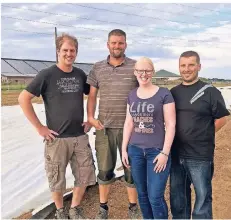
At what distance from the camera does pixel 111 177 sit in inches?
136

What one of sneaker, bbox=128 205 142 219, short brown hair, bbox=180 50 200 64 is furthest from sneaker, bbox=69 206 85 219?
short brown hair, bbox=180 50 200 64

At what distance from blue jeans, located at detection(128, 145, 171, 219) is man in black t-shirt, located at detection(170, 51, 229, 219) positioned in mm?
165

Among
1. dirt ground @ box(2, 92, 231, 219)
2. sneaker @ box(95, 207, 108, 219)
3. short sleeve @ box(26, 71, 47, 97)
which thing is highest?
short sleeve @ box(26, 71, 47, 97)

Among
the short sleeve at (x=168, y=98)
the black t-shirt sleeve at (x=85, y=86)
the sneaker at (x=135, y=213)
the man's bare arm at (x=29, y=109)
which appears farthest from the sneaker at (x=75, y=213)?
the short sleeve at (x=168, y=98)

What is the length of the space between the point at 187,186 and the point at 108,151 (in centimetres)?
84

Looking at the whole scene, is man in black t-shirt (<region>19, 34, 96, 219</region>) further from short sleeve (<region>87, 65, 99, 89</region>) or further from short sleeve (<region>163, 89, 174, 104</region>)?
short sleeve (<region>163, 89, 174, 104</region>)

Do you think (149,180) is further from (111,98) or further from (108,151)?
(111,98)

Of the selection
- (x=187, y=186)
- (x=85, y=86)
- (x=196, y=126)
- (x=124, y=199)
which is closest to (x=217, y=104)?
(x=196, y=126)

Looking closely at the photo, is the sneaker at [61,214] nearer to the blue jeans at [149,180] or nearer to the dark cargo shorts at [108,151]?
the dark cargo shorts at [108,151]

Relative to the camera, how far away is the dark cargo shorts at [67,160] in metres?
3.26

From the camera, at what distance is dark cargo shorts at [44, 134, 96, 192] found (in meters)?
3.26

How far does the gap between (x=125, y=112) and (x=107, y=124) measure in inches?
8.3

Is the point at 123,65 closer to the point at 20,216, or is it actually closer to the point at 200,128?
the point at 200,128

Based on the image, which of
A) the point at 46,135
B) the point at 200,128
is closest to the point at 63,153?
the point at 46,135
